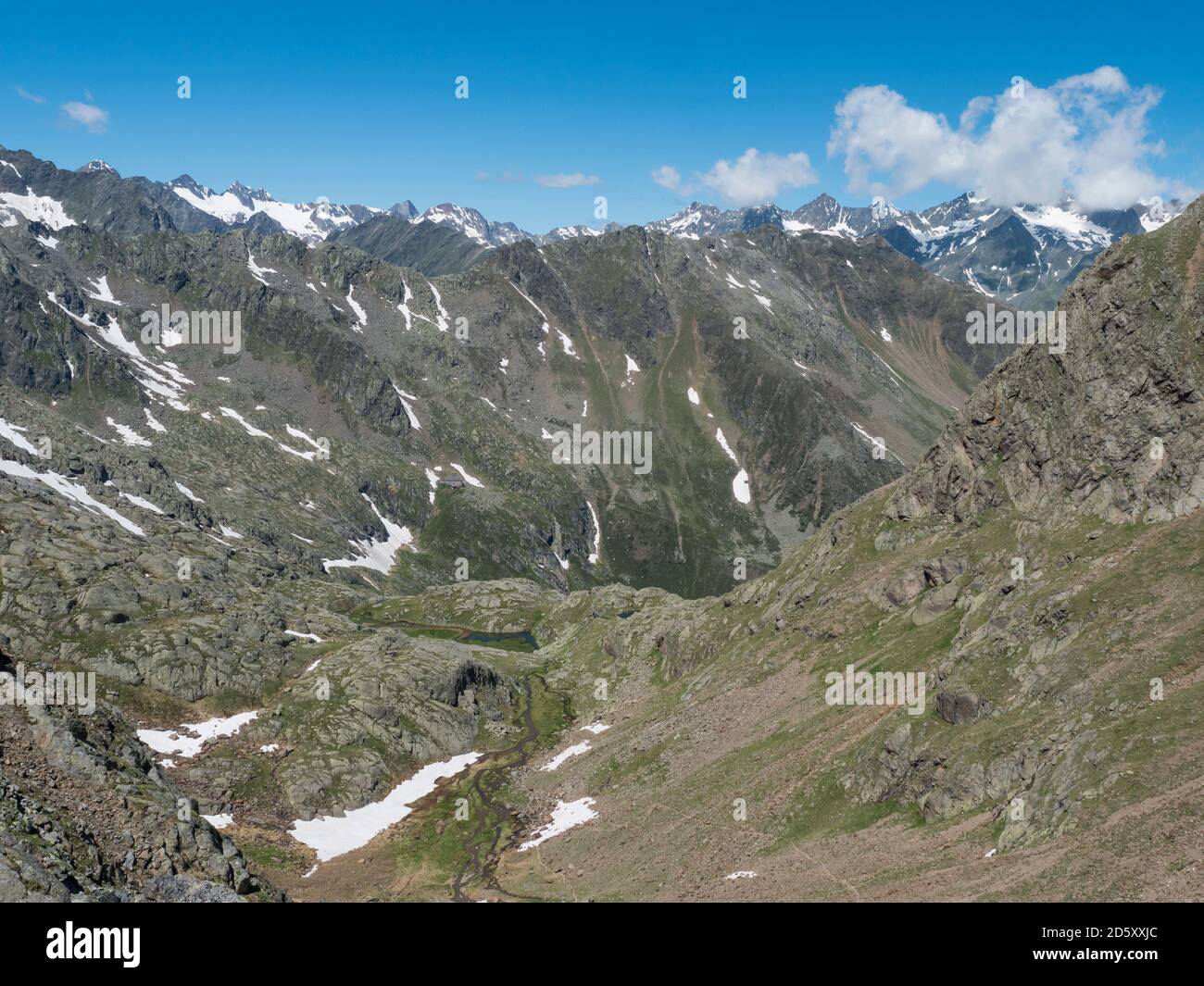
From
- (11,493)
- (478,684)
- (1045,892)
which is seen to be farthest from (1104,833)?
(11,493)

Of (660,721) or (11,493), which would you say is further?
(11,493)

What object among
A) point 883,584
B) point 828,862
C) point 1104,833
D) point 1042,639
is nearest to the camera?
point 1104,833

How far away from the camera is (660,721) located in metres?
90.2

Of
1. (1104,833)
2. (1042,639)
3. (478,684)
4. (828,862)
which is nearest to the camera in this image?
(1104,833)

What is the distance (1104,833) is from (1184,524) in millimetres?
31933

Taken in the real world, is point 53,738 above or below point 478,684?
above

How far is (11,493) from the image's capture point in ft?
405
